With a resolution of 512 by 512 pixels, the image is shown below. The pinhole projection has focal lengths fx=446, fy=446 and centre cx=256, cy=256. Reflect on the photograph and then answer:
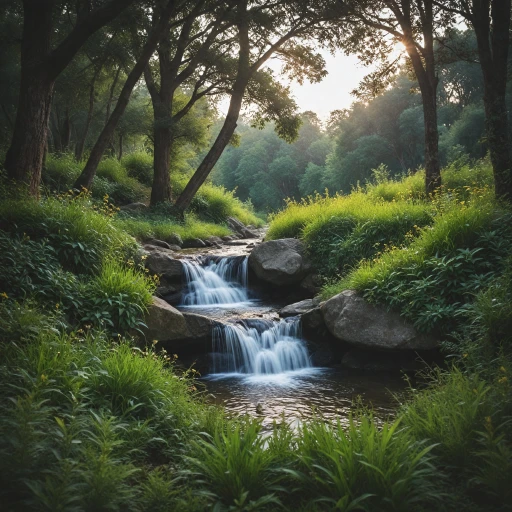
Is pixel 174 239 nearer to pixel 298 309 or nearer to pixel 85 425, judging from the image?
pixel 298 309

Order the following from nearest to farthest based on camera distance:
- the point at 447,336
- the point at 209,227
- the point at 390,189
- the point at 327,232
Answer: the point at 447,336 → the point at 327,232 → the point at 390,189 → the point at 209,227

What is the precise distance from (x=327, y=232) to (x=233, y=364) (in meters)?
4.52

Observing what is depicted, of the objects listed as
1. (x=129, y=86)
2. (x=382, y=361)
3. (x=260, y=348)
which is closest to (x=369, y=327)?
(x=382, y=361)

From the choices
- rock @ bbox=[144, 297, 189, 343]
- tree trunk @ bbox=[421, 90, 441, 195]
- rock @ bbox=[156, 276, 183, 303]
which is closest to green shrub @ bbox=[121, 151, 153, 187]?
rock @ bbox=[156, 276, 183, 303]

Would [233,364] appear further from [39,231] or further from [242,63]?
[242,63]

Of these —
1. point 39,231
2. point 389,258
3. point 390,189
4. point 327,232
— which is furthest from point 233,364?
point 390,189

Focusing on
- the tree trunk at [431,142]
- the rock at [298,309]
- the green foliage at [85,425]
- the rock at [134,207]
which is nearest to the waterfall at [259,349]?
the rock at [298,309]

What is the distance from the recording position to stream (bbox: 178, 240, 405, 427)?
5.64m

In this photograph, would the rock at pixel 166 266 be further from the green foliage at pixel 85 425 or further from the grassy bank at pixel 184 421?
the green foliage at pixel 85 425

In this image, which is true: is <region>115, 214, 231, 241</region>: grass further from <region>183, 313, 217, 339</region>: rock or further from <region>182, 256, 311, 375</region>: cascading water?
<region>182, 256, 311, 375</region>: cascading water

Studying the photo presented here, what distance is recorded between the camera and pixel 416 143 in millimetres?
44188

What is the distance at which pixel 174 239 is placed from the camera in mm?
14984

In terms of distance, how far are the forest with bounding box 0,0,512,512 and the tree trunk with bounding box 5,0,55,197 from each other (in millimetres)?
41

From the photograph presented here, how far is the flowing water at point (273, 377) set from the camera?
5664mm
